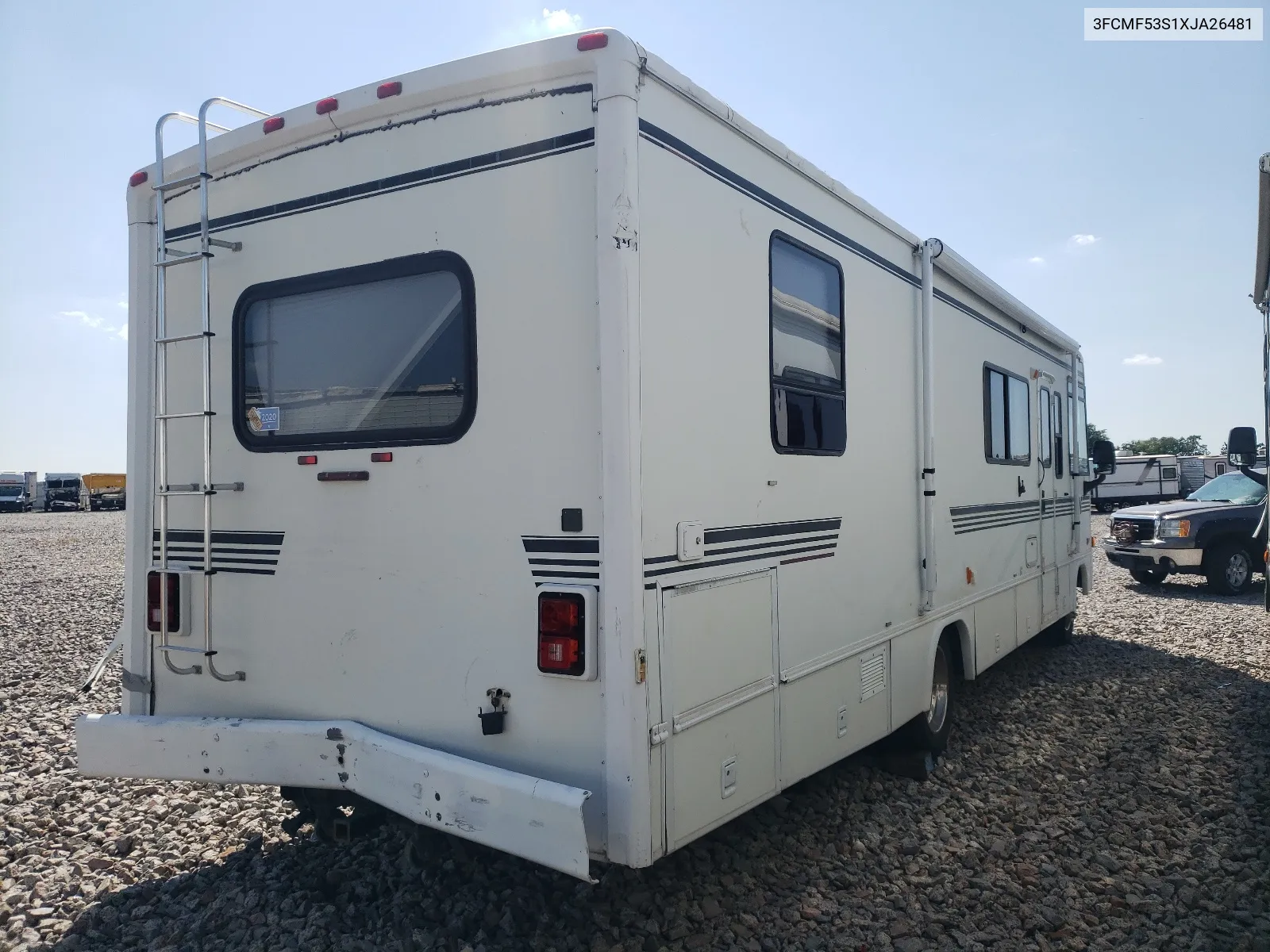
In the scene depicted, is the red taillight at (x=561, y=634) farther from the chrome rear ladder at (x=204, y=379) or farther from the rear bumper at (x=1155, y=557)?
the rear bumper at (x=1155, y=557)

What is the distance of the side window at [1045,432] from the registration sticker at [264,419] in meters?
5.52

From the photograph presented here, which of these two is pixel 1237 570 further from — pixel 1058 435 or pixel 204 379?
pixel 204 379

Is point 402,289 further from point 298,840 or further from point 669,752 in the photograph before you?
point 298,840

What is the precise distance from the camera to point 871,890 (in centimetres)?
352

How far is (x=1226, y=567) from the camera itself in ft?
37.4

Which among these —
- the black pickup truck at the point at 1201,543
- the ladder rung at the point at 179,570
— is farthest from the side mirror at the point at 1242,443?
the ladder rung at the point at 179,570

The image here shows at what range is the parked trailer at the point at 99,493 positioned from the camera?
41.4m

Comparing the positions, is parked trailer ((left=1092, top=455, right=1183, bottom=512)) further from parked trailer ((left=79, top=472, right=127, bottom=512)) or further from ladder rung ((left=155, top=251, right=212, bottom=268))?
parked trailer ((left=79, top=472, right=127, bottom=512))

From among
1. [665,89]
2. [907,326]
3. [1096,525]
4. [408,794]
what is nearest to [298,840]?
[408,794]

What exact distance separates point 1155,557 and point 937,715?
27.6ft

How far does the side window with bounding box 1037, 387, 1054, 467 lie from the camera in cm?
690

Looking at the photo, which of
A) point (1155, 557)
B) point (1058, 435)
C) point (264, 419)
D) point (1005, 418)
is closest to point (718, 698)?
point (264, 419)

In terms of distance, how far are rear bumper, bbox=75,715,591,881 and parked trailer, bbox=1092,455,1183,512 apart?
90.5 feet

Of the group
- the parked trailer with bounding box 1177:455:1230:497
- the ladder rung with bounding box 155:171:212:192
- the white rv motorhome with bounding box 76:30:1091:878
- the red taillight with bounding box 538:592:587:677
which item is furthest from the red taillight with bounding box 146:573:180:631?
Answer: the parked trailer with bounding box 1177:455:1230:497
